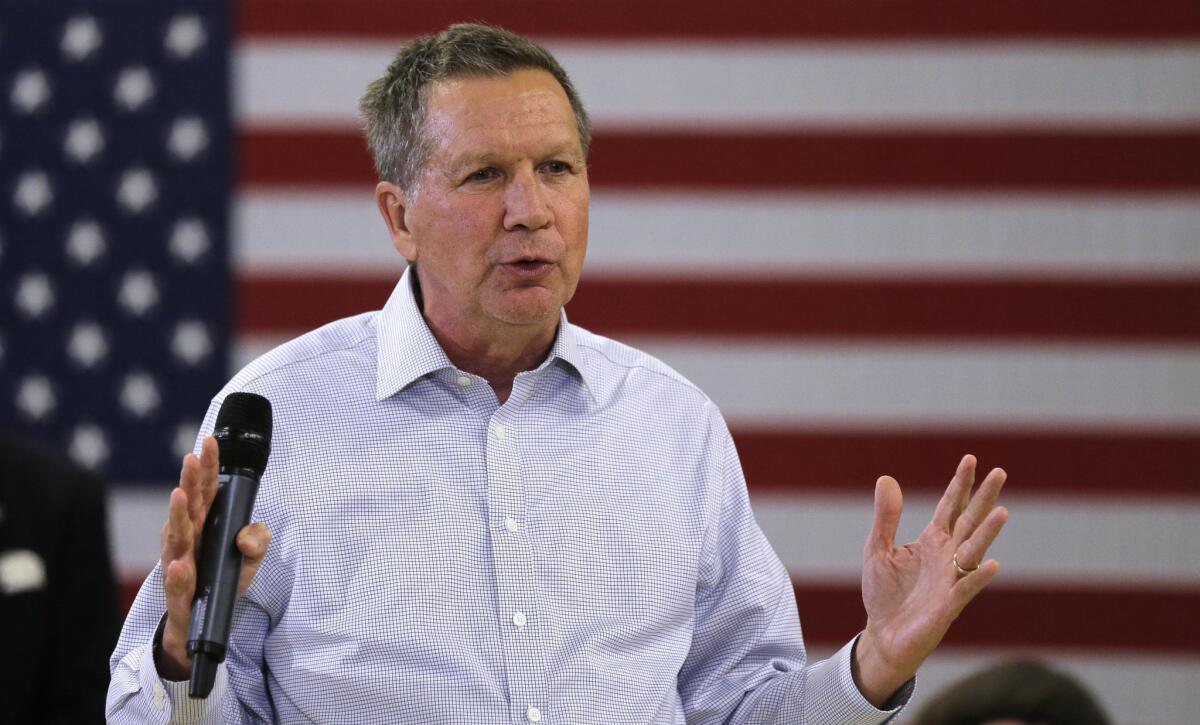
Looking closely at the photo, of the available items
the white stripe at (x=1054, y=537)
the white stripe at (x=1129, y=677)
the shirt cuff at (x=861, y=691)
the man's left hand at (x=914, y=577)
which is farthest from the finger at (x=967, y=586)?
the white stripe at (x=1129, y=677)

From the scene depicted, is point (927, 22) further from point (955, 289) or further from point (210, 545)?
point (210, 545)

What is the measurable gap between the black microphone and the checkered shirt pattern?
0.23m

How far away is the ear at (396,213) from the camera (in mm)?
2072

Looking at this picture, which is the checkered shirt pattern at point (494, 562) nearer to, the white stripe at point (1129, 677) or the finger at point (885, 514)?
the finger at point (885, 514)

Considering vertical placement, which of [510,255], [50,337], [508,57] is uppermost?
[508,57]

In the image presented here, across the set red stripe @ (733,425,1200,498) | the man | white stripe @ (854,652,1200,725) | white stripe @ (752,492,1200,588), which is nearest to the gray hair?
the man

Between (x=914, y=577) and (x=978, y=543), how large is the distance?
0.09 meters

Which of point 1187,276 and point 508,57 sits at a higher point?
point 508,57

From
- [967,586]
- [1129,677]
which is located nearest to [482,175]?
[967,586]

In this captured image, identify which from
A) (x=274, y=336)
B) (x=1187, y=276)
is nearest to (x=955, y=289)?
(x=1187, y=276)

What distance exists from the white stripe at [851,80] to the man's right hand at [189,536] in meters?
2.72

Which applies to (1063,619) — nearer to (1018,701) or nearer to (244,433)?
(1018,701)

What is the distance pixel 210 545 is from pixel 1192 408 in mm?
3232

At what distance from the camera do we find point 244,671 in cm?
181
